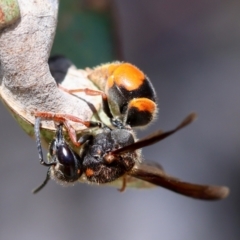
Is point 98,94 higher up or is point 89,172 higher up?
point 98,94

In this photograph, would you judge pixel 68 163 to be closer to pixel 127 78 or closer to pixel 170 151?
pixel 127 78

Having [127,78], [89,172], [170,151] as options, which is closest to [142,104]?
[127,78]

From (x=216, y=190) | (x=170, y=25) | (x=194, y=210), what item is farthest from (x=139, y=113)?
(x=170, y=25)

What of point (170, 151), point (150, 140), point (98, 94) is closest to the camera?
point (150, 140)

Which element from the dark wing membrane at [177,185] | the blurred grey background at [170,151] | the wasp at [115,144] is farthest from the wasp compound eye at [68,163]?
the blurred grey background at [170,151]

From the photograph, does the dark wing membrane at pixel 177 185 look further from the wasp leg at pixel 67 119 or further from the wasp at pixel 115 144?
the wasp leg at pixel 67 119

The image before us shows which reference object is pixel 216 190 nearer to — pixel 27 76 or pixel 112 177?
pixel 112 177
